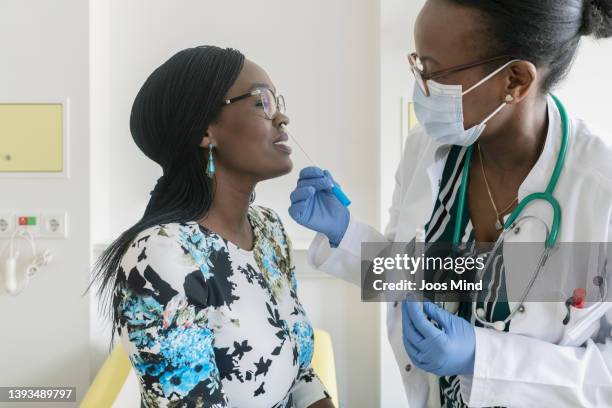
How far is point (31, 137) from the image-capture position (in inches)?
88.4

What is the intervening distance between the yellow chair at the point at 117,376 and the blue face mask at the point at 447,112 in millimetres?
932

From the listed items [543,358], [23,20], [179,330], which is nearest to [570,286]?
[543,358]

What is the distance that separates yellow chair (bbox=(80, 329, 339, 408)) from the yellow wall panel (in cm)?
81

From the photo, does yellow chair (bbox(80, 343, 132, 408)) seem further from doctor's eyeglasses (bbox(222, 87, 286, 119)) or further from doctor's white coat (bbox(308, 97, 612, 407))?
doctor's white coat (bbox(308, 97, 612, 407))

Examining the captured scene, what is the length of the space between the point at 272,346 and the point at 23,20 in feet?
6.03

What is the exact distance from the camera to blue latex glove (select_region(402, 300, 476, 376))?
0.99 meters

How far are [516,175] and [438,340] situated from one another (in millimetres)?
412

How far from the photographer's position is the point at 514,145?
1.13 meters

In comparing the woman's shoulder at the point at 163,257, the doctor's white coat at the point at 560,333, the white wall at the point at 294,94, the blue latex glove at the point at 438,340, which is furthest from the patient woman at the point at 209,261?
the white wall at the point at 294,94

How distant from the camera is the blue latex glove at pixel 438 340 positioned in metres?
0.99

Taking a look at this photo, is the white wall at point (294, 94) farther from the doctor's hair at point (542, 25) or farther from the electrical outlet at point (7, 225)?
the doctor's hair at point (542, 25)

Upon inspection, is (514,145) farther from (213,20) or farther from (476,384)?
(213,20)

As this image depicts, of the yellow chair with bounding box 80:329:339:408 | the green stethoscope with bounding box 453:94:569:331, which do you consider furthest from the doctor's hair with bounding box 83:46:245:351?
the yellow chair with bounding box 80:329:339:408

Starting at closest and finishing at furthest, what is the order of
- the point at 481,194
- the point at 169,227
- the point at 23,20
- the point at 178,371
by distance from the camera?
the point at 178,371 < the point at 169,227 < the point at 481,194 < the point at 23,20
